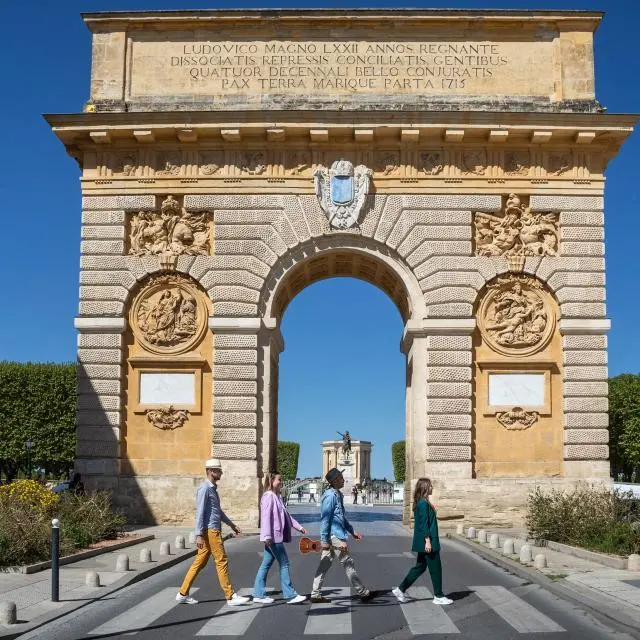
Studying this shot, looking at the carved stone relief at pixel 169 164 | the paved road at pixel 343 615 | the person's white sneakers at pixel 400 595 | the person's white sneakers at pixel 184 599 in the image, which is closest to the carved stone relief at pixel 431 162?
the carved stone relief at pixel 169 164

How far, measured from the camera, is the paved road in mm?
11109

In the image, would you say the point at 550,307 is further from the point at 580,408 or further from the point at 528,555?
the point at 528,555

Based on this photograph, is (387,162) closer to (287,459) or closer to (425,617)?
(425,617)

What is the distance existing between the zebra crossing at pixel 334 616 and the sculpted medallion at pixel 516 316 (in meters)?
13.2

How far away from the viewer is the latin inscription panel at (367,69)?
27.6 m

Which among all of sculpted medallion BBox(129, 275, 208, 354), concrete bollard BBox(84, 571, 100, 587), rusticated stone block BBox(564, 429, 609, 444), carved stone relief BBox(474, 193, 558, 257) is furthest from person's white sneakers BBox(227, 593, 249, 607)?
carved stone relief BBox(474, 193, 558, 257)

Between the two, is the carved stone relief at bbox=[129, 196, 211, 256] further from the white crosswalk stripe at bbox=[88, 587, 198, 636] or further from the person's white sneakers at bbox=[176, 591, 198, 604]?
the person's white sneakers at bbox=[176, 591, 198, 604]

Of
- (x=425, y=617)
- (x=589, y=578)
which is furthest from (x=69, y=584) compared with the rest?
(x=589, y=578)

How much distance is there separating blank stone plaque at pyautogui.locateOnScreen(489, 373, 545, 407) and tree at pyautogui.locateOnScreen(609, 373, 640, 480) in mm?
27052

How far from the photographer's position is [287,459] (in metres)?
74.8

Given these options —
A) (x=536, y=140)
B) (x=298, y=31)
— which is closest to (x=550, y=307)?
(x=536, y=140)

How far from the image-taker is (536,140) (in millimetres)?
26828

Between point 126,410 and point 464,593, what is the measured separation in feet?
48.6

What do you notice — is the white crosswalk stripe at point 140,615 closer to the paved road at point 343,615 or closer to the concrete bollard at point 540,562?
the paved road at point 343,615
